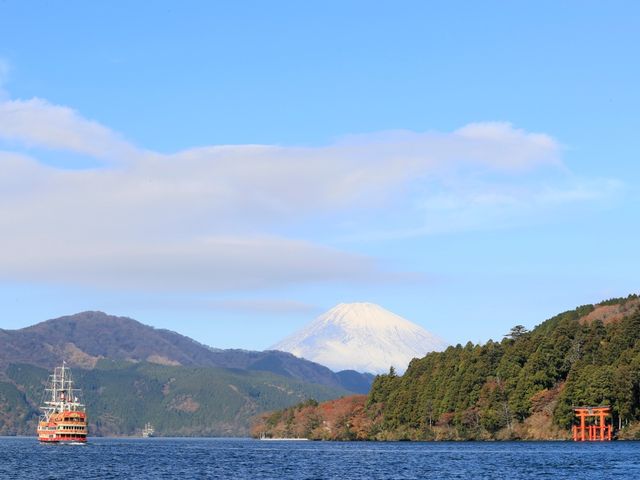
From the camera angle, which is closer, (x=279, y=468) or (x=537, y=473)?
(x=537, y=473)

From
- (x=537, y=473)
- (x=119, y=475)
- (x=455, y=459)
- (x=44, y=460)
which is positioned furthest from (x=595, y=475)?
(x=44, y=460)

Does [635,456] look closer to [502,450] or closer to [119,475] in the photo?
[502,450]

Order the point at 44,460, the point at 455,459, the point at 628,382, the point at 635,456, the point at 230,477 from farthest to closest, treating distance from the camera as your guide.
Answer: the point at 628,382, the point at 44,460, the point at 455,459, the point at 635,456, the point at 230,477

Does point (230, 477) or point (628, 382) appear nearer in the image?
point (230, 477)

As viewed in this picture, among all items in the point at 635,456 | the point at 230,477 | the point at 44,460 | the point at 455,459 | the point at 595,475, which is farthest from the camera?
the point at 44,460

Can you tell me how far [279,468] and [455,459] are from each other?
1141 inches

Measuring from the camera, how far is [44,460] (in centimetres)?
18000

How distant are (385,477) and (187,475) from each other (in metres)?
28.0

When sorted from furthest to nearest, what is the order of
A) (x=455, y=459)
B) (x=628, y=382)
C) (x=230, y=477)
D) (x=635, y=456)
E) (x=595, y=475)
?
(x=628, y=382) < (x=455, y=459) < (x=635, y=456) < (x=230, y=477) < (x=595, y=475)

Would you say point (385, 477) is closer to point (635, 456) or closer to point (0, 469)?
point (635, 456)

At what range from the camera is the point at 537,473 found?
126 metres

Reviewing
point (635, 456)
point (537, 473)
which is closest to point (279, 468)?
point (537, 473)

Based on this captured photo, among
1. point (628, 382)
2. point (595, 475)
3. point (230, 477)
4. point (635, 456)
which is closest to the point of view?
point (595, 475)

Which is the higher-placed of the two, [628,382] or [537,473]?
[628,382]
